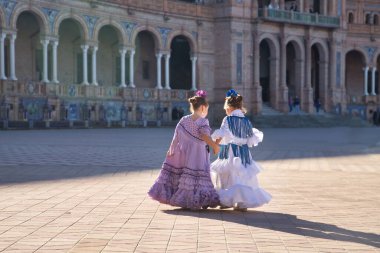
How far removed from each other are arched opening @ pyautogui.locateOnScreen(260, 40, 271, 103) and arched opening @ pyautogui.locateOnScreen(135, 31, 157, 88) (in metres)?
9.37

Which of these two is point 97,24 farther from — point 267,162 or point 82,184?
point 82,184

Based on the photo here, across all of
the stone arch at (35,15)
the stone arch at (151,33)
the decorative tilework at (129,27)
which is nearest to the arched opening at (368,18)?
the stone arch at (151,33)

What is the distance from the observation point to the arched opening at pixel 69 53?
36.8m

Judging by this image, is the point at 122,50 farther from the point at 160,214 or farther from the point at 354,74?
the point at 160,214

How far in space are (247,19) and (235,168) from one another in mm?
36857

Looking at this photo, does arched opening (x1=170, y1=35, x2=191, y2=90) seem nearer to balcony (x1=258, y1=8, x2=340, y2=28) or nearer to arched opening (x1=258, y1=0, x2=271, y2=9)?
balcony (x1=258, y1=8, x2=340, y2=28)

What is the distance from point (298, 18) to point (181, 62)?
9437mm


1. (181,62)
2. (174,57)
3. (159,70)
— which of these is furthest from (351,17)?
(159,70)

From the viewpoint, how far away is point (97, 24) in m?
36.1

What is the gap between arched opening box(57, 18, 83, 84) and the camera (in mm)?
36750

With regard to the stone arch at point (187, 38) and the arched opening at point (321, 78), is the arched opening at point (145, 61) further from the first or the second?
the arched opening at point (321, 78)

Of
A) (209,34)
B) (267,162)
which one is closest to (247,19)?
(209,34)

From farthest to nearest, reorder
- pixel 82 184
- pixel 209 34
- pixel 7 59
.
→ pixel 209 34 < pixel 7 59 < pixel 82 184

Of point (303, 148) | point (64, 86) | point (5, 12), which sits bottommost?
point (303, 148)
